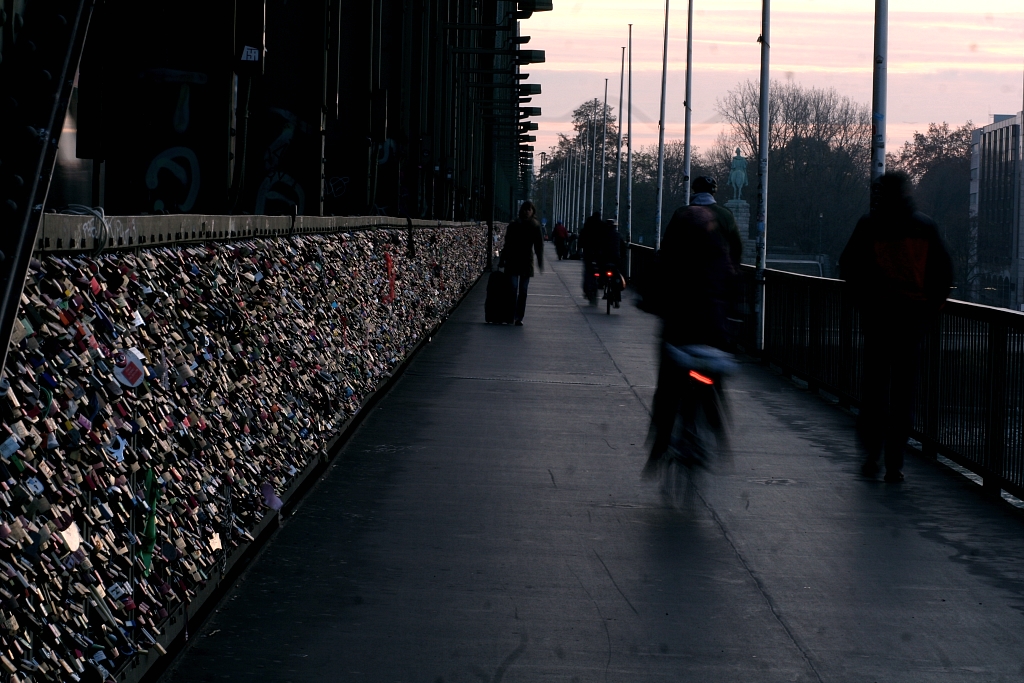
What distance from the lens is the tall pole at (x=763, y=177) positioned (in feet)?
60.9

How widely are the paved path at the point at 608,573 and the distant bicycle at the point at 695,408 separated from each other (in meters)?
0.22

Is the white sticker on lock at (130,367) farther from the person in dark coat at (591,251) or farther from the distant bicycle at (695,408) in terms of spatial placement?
the person in dark coat at (591,251)

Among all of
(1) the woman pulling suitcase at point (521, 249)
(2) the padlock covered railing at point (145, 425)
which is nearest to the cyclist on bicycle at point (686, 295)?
(2) the padlock covered railing at point (145, 425)

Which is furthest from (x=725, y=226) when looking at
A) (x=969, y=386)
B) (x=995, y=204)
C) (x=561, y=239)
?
(x=995, y=204)

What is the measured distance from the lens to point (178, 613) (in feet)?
17.1

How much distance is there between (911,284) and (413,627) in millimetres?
4624

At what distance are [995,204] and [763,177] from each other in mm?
114450

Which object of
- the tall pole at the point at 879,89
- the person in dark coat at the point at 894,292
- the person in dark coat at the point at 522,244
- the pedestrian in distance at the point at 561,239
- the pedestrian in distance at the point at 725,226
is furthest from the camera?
the pedestrian in distance at the point at 561,239

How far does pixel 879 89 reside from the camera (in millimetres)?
14344

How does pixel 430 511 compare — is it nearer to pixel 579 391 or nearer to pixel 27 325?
pixel 27 325

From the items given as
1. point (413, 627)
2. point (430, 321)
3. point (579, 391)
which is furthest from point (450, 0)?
point (413, 627)

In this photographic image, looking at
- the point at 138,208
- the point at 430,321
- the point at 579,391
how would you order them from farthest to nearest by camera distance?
1. the point at 430,321
2. the point at 579,391
3. the point at 138,208

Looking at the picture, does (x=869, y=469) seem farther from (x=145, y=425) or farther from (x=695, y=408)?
(x=145, y=425)

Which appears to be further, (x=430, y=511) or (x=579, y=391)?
(x=579, y=391)
